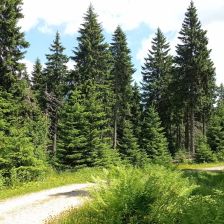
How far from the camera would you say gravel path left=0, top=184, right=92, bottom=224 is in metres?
12.5

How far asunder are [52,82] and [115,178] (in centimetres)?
4242

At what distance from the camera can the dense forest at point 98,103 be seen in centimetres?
2706

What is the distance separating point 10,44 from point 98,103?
360 inches

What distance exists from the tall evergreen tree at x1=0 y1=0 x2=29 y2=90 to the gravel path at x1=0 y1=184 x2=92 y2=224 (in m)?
11.7

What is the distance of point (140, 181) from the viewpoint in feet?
31.3

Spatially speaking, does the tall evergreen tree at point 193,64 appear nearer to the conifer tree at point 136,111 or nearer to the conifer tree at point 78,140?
the conifer tree at point 136,111

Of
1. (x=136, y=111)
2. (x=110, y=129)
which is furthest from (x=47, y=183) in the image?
(x=136, y=111)

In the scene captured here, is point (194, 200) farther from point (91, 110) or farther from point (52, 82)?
point (52, 82)

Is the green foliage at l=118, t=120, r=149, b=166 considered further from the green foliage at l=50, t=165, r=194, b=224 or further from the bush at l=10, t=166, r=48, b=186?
the green foliage at l=50, t=165, r=194, b=224

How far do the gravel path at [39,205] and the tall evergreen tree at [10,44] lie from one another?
1165 cm

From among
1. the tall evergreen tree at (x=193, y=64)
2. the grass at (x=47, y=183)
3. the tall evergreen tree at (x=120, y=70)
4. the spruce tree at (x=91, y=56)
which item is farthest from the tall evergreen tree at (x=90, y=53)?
the grass at (x=47, y=183)

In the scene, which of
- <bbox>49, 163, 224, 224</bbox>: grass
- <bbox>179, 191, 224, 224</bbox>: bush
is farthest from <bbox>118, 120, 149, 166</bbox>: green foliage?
<bbox>179, 191, 224, 224</bbox>: bush

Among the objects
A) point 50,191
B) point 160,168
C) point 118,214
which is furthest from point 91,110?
point 118,214

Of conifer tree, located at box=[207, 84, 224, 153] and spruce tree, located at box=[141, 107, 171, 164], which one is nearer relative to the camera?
conifer tree, located at box=[207, 84, 224, 153]
